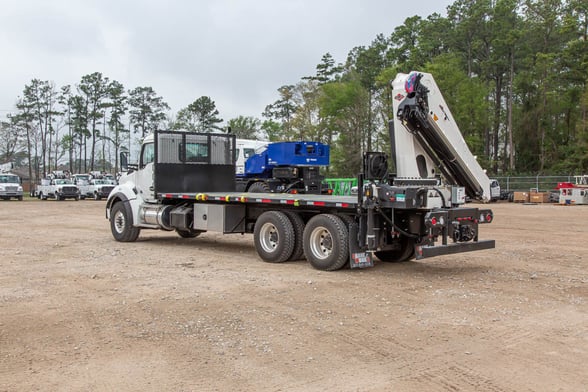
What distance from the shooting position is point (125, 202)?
15.3 m

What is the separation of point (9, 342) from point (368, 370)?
12.2 ft

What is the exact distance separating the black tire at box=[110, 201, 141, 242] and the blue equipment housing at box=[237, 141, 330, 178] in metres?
9.56

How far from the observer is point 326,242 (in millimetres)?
10852

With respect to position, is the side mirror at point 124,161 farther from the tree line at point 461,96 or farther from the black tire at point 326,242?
the tree line at point 461,96

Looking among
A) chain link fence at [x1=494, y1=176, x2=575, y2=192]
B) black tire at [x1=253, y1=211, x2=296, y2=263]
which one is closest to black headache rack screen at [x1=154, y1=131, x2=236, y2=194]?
black tire at [x1=253, y1=211, x2=296, y2=263]

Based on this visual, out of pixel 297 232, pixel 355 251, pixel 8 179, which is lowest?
pixel 355 251

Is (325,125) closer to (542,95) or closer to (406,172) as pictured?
(542,95)

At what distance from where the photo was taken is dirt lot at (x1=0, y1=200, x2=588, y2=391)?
527 centimetres

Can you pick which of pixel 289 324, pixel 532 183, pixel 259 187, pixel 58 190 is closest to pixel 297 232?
pixel 289 324

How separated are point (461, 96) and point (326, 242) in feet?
171

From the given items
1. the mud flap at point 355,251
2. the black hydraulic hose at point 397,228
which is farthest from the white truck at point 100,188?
the black hydraulic hose at point 397,228

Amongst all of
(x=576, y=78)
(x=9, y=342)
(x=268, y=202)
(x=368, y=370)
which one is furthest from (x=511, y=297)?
(x=576, y=78)

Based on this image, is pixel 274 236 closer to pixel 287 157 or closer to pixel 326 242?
pixel 326 242

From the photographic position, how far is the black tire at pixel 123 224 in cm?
1521
